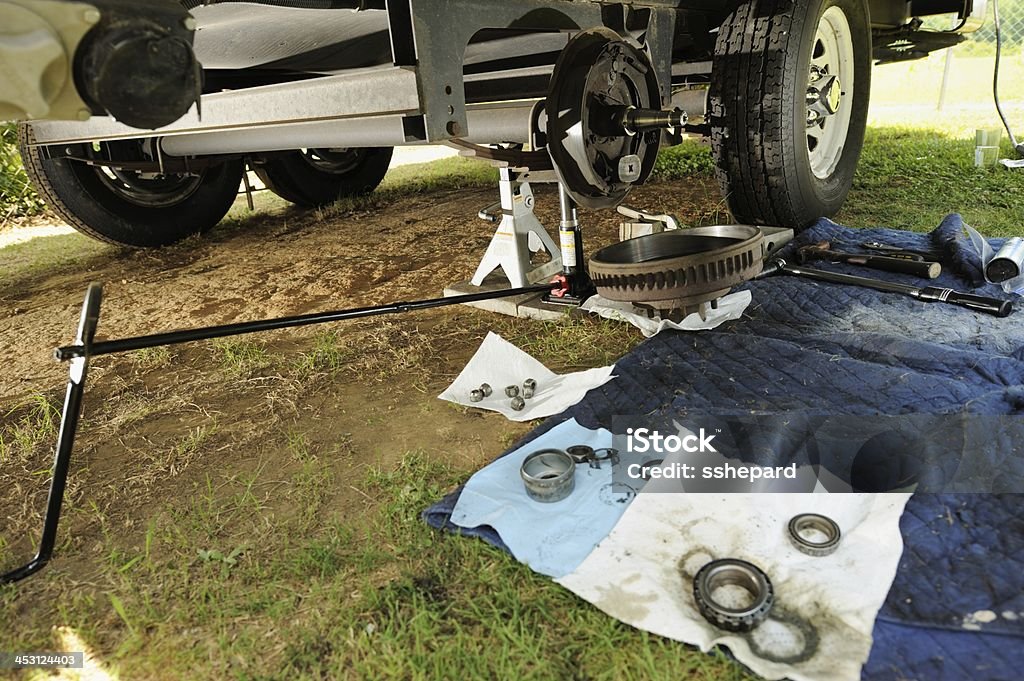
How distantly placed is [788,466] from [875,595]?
33cm

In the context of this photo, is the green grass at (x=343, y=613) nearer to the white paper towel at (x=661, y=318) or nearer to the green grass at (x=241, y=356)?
the green grass at (x=241, y=356)

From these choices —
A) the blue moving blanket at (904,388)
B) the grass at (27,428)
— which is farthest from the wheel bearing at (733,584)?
the grass at (27,428)

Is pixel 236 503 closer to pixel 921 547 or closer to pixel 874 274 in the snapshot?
pixel 921 547

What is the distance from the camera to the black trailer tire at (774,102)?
222 cm

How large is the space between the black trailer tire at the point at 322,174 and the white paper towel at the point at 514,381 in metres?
2.18

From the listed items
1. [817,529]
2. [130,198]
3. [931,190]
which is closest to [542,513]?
[817,529]

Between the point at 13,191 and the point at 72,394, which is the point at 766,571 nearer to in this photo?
the point at 72,394

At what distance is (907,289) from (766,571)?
53.4 inches

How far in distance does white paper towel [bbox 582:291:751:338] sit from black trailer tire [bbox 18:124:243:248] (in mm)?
2081

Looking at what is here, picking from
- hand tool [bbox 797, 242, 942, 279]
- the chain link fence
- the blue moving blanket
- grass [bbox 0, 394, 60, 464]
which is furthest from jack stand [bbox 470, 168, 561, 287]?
the chain link fence

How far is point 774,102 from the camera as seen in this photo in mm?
2232

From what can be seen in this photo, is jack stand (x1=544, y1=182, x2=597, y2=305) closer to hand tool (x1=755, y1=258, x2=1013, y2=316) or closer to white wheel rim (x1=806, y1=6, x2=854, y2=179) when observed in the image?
hand tool (x1=755, y1=258, x2=1013, y2=316)

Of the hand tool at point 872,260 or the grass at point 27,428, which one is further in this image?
the hand tool at point 872,260

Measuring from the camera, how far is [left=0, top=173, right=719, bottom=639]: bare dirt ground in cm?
146
